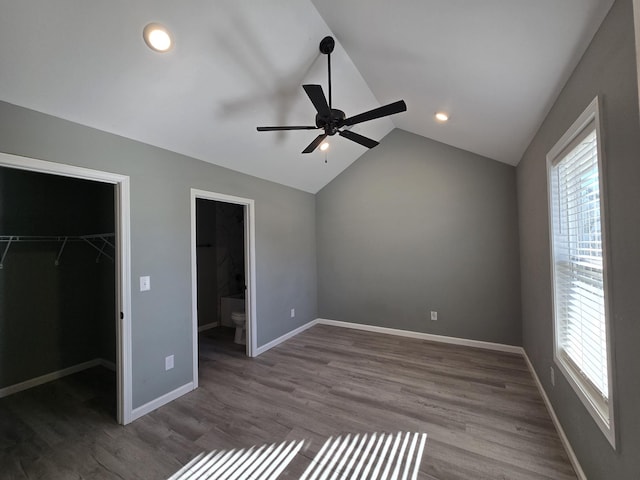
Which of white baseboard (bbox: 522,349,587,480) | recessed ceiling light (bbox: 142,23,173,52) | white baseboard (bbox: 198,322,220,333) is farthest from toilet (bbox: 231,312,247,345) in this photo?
white baseboard (bbox: 522,349,587,480)

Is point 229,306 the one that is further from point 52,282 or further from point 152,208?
point 152,208

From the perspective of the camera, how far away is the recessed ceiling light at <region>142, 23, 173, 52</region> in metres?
1.59

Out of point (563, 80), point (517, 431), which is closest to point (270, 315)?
point (517, 431)

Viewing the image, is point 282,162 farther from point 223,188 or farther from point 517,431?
point 517,431

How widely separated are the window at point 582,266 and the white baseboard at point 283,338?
309 centimetres

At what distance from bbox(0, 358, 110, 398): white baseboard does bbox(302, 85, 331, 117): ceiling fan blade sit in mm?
3820

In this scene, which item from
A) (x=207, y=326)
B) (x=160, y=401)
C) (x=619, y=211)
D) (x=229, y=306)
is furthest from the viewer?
(x=229, y=306)

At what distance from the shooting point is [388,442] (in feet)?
6.31

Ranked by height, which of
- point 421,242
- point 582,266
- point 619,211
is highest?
point 619,211

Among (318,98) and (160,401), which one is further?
(160,401)

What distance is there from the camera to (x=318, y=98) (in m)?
1.81

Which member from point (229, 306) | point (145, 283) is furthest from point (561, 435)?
point (229, 306)

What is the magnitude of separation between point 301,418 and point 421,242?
9.41ft

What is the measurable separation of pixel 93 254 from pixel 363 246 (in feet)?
12.5
